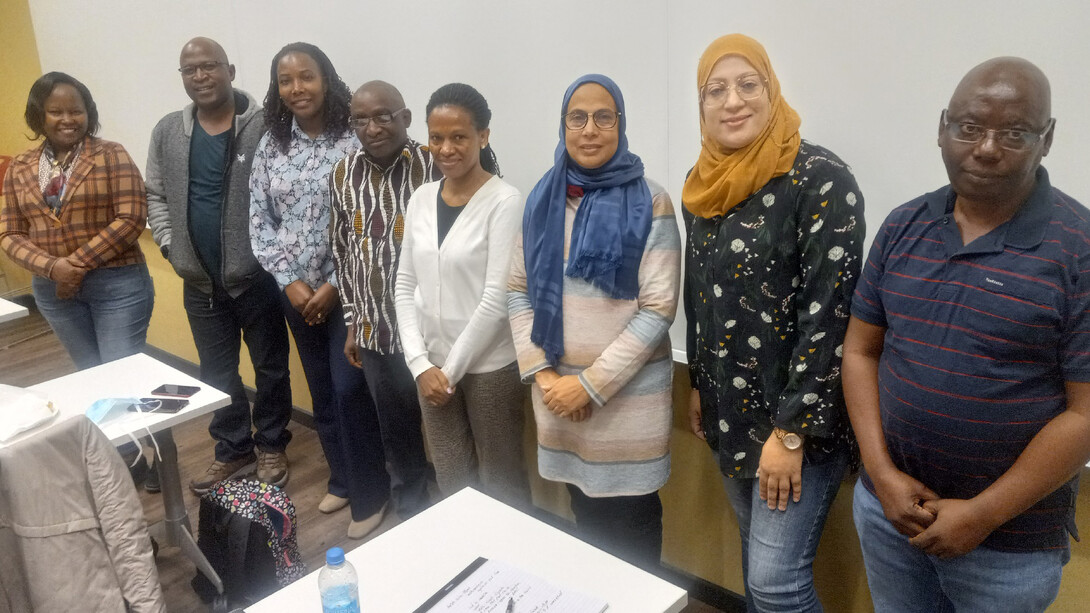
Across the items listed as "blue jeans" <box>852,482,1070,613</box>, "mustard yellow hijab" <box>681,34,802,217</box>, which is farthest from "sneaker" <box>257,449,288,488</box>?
"blue jeans" <box>852,482,1070,613</box>

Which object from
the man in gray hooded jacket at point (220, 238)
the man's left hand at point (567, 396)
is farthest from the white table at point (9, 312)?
the man's left hand at point (567, 396)

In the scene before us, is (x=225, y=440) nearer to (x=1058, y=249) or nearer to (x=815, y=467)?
(x=815, y=467)

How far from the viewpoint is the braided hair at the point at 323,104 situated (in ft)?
7.93

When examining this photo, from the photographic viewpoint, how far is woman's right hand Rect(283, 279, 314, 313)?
8.14 feet

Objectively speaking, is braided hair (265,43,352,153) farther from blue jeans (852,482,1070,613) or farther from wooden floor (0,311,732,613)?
blue jeans (852,482,1070,613)

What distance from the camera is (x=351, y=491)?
270cm

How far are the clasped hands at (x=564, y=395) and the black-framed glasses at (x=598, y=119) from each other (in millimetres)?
584

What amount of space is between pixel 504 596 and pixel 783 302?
75 cm

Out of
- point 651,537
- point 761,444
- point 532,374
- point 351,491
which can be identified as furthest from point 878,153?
point 351,491

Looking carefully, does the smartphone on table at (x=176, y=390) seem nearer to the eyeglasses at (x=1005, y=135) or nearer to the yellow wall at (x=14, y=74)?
the eyeglasses at (x=1005, y=135)

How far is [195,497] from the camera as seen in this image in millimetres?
3090

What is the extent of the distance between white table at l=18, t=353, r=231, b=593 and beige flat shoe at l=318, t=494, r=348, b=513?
1.71 feet

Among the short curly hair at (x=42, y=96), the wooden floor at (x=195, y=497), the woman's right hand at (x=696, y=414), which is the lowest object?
the wooden floor at (x=195, y=497)

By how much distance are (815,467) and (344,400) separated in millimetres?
1677
